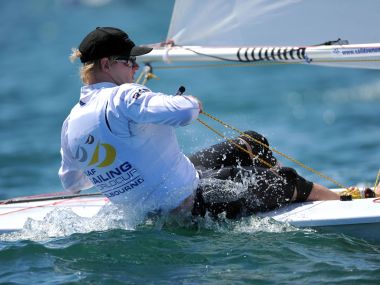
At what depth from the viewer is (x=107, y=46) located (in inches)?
168

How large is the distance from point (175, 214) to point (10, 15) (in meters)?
20.1

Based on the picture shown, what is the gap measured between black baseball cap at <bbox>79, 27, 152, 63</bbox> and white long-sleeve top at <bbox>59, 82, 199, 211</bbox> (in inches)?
5.9

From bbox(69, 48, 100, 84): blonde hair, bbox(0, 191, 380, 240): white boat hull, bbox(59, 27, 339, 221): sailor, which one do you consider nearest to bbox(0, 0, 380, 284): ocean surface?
bbox(0, 191, 380, 240): white boat hull

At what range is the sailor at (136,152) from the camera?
4133 millimetres

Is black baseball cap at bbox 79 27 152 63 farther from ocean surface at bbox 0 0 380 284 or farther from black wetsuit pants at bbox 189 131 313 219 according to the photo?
ocean surface at bbox 0 0 380 284

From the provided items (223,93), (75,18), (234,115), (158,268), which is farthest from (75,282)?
(75,18)

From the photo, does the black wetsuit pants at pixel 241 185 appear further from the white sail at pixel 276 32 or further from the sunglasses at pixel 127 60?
the sunglasses at pixel 127 60

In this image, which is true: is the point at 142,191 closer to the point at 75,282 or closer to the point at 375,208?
the point at 75,282

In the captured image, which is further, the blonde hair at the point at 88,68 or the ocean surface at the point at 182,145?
the blonde hair at the point at 88,68

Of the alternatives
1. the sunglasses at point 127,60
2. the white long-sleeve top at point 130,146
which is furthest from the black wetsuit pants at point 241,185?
the sunglasses at point 127,60

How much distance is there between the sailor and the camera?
4.13 meters

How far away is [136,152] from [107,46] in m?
0.53

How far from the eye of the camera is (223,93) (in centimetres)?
1414

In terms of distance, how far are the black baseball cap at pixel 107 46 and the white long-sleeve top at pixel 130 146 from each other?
0.49 feet
